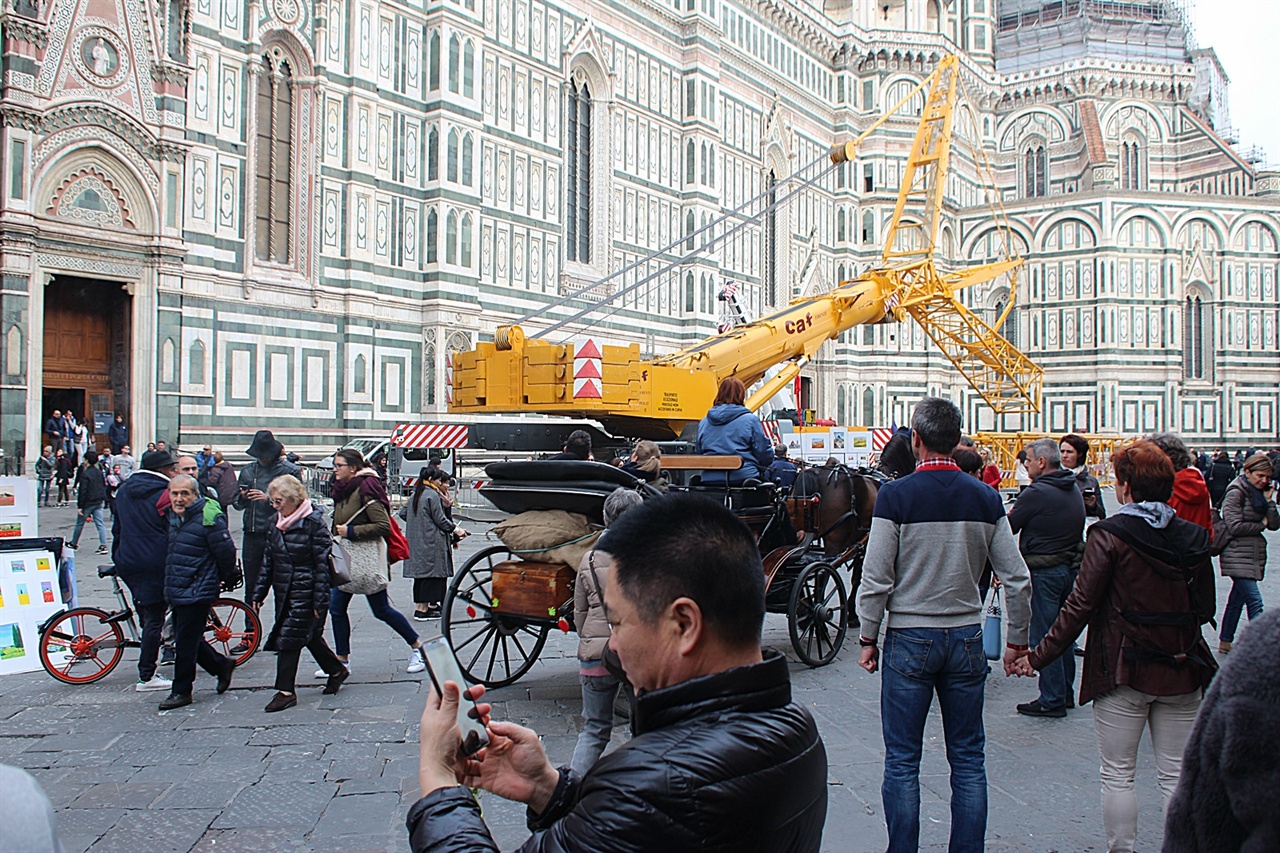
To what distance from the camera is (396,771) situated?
4.56m

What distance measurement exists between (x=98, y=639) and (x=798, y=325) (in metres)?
9.63

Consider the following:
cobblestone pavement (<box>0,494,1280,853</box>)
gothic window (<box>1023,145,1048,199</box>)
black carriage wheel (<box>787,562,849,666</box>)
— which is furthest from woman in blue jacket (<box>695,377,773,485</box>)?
gothic window (<box>1023,145,1048,199</box>)

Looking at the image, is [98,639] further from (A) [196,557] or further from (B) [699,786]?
(B) [699,786]

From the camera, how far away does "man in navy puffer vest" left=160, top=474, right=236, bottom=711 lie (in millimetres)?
5621

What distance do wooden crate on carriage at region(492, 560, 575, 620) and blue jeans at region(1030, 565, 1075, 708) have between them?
2.68 meters

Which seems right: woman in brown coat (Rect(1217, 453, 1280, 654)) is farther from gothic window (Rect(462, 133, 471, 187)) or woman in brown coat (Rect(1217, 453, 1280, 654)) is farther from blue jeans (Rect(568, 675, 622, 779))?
gothic window (Rect(462, 133, 471, 187))

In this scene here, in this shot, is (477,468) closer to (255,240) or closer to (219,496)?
(255,240)

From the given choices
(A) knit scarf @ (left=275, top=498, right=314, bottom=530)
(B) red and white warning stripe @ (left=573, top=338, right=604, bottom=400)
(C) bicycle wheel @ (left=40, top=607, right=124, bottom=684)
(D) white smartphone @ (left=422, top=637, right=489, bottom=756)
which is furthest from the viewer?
(B) red and white warning stripe @ (left=573, top=338, right=604, bottom=400)

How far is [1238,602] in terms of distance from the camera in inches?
276

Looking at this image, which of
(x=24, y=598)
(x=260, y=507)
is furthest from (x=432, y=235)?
(x=24, y=598)

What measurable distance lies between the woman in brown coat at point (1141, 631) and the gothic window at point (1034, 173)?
46.9 meters

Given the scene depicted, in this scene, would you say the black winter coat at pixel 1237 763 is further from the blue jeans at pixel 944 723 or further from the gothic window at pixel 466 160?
the gothic window at pixel 466 160

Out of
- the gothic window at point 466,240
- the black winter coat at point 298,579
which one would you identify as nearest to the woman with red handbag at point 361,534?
the black winter coat at point 298,579

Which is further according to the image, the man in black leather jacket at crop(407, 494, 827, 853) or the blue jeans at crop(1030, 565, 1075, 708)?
the blue jeans at crop(1030, 565, 1075, 708)
